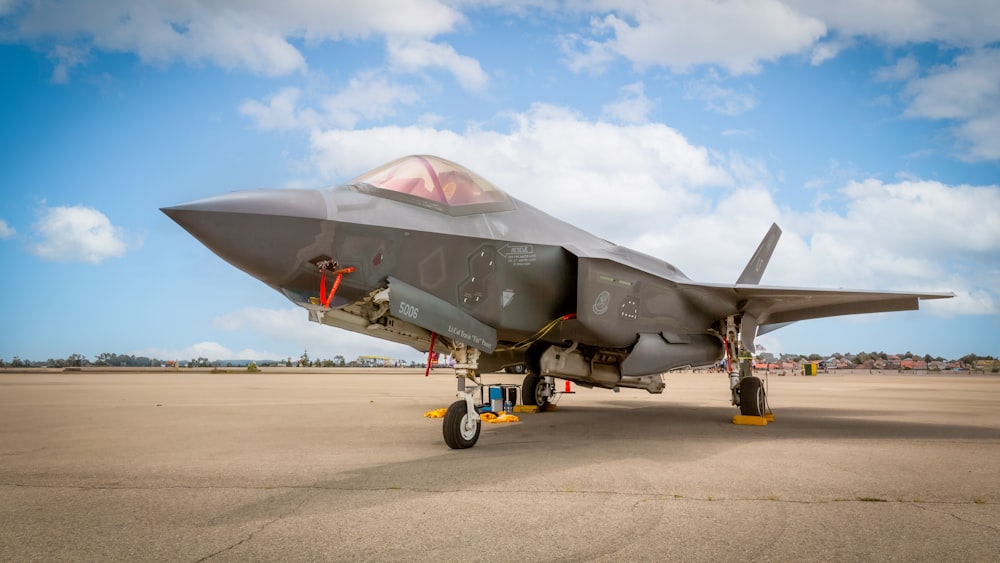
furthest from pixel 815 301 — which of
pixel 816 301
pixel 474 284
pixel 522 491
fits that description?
pixel 522 491

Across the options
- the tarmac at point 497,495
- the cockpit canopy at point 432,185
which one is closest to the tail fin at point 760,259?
the tarmac at point 497,495

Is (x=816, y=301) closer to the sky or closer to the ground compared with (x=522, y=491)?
closer to the sky

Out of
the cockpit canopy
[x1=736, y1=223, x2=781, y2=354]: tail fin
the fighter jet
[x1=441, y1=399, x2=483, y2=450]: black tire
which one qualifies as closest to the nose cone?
the fighter jet

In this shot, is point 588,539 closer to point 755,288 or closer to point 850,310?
point 755,288

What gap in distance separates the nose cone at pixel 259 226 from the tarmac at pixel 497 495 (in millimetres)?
1813

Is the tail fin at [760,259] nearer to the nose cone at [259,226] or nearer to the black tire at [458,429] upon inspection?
the black tire at [458,429]

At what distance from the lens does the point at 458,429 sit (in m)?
6.37

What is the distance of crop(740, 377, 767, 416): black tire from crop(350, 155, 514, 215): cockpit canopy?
5.69 meters

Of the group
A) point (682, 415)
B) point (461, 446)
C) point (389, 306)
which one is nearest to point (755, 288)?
point (682, 415)

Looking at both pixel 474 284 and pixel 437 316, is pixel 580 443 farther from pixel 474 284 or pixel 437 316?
pixel 437 316

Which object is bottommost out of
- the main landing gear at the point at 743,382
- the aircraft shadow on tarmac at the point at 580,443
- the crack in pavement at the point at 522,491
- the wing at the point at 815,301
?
the aircraft shadow on tarmac at the point at 580,443

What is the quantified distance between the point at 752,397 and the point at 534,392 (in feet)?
15.3

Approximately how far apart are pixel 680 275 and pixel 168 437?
8747 millimetres

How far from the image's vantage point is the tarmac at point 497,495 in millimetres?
2934
